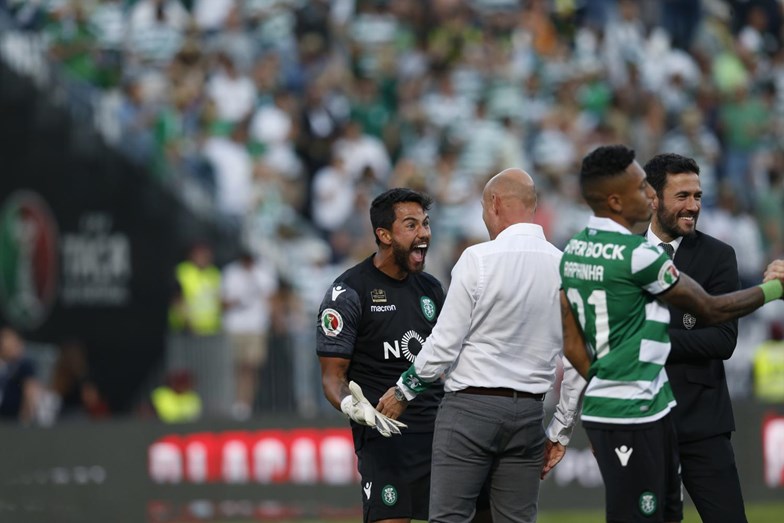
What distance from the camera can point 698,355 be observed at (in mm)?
7766

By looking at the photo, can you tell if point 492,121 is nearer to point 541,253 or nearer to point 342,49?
point 342,49

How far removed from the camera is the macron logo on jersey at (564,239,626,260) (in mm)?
6930

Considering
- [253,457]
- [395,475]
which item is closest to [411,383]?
[395,475]

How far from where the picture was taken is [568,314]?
734 centimetres

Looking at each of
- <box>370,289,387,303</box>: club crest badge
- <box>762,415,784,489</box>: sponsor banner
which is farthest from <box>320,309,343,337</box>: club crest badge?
<box>762,415,784,489</box>: sponsor banner

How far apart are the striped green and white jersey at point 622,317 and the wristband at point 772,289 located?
471mm

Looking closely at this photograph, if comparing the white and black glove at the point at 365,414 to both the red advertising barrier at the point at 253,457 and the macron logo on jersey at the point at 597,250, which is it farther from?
the red advertising barrier at the point at 253,457

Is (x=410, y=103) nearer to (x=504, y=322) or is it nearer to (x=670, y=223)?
(x=670, y=223)

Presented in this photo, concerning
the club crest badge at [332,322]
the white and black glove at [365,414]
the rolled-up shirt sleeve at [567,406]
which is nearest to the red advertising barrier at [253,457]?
the club crest badge at [332,322]

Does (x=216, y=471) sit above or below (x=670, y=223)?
below

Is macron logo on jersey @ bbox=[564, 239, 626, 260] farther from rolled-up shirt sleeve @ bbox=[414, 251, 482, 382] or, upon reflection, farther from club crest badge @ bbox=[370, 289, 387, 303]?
club crest badge @ bbox=[370, 289, 387, 303]

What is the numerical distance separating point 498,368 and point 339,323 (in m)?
1.08

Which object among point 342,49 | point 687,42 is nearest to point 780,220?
point 687,42

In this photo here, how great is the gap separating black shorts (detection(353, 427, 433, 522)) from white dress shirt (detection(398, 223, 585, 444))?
0.77 m
